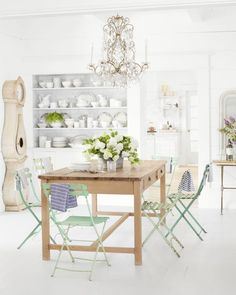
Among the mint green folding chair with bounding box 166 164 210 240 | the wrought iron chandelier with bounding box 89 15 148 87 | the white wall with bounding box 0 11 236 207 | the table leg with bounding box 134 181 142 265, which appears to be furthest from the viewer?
the white wall with bounding box 0 11 236 207

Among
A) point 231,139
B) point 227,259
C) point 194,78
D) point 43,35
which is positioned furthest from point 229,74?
point 194,78

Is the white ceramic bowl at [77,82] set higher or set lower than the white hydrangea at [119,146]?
higher

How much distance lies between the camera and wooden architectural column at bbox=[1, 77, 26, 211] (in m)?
8.15

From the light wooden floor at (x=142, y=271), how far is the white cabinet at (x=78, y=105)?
2.94m

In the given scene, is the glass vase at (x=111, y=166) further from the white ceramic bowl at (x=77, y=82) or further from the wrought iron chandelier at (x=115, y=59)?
the white ceramic bowl at (x=77, y=82)

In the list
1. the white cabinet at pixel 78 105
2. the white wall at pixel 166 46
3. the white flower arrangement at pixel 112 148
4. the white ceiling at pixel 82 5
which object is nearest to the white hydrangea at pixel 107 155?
Answer: the white flower arrangement at pixel 112 148

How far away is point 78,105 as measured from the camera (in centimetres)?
920

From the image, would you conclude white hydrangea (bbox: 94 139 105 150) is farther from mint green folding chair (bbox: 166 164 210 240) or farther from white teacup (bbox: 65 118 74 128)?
white teacup (bbox: 65 118 74 128)

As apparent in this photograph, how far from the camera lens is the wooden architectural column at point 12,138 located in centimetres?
815

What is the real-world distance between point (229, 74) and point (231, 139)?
1.00 meters

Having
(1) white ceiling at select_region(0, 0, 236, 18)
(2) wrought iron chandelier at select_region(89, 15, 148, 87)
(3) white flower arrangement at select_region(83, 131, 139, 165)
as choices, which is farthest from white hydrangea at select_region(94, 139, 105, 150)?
(1) white ceiling at select_region(0, 0, 236, 18)

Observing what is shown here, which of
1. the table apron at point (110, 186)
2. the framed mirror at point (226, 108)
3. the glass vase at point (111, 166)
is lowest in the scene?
the table apron at point (110, 186)

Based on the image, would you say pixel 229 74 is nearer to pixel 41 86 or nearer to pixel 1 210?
pixel 41 86

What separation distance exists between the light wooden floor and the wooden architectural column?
66.8 inches
